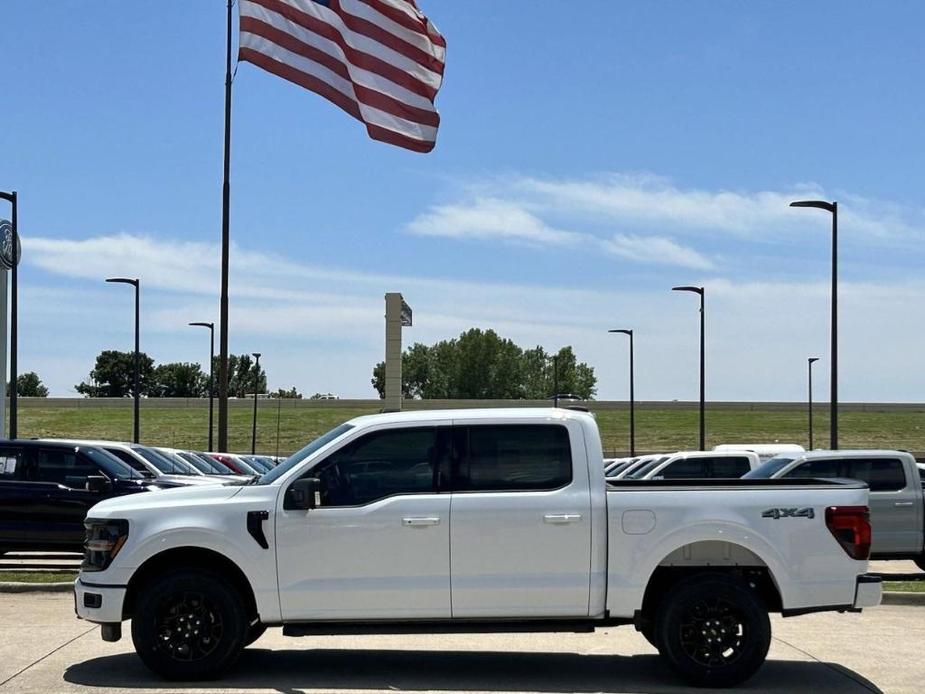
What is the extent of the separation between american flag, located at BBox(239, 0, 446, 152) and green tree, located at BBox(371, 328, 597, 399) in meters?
139

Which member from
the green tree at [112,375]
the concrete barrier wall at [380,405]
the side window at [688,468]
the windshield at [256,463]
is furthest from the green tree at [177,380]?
the side window at [688,468]

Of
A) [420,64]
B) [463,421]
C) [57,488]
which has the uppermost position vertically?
[420,64]

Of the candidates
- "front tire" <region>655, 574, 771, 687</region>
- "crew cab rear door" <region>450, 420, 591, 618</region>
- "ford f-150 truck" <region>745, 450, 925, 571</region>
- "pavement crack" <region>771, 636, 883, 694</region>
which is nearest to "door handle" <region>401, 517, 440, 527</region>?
"crew cab rear door" <region>450, 420, 591, 618</region>

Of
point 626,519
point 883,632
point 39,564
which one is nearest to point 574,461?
point 626,519

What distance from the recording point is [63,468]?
17.1 m

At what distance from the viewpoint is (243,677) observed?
29.3 feet

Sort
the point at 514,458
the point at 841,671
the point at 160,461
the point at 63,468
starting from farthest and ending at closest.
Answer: the point at 160,461
the point at 63,468
the point at 841,671
the point at 514,458

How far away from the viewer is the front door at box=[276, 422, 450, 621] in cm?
855

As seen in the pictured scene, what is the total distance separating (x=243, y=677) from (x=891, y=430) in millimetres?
84416

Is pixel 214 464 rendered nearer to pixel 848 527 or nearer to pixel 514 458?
pixel 514 458

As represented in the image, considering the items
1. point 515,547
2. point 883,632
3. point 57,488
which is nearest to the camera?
point 515,547

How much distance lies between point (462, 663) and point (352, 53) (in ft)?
33.8

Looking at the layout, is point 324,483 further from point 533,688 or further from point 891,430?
point 891,430

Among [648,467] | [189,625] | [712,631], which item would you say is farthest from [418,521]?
[648,467]
